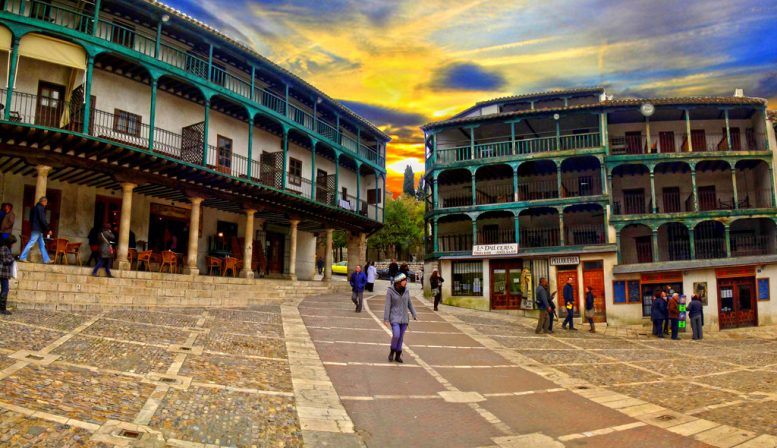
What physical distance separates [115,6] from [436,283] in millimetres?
15955

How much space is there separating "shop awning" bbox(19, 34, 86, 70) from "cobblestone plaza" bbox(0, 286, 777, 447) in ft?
28.6

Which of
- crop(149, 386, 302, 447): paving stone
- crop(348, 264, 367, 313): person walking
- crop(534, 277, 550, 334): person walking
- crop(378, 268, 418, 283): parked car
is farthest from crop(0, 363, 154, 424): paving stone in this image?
crop(378, 268, 418, 283): parked car

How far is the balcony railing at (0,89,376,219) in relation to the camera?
15.8 m

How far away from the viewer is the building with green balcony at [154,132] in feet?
50.8

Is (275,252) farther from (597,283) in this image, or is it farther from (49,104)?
(597,283)

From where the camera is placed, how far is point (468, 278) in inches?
1022

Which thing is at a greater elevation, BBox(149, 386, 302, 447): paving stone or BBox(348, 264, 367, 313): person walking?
BBox(348, 264, 367, 313): person walking

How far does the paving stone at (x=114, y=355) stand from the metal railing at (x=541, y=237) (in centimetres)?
2150

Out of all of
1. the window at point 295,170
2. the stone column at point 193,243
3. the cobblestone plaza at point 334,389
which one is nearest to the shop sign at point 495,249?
the window at point 295,170

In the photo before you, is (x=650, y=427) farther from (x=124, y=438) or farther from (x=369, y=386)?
(x=124, y=438)

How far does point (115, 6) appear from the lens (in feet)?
57.2

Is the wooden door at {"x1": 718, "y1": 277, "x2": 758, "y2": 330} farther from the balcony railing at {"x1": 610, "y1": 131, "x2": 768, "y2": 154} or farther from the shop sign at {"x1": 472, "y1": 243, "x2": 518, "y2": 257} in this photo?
the shop sign at {"x1": 472, "y1": 243, "x2": 518, "y2": 257}

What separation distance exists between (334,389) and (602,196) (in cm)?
2124

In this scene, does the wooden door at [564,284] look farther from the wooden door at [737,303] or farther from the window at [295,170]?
Result: the window at [295,170]
